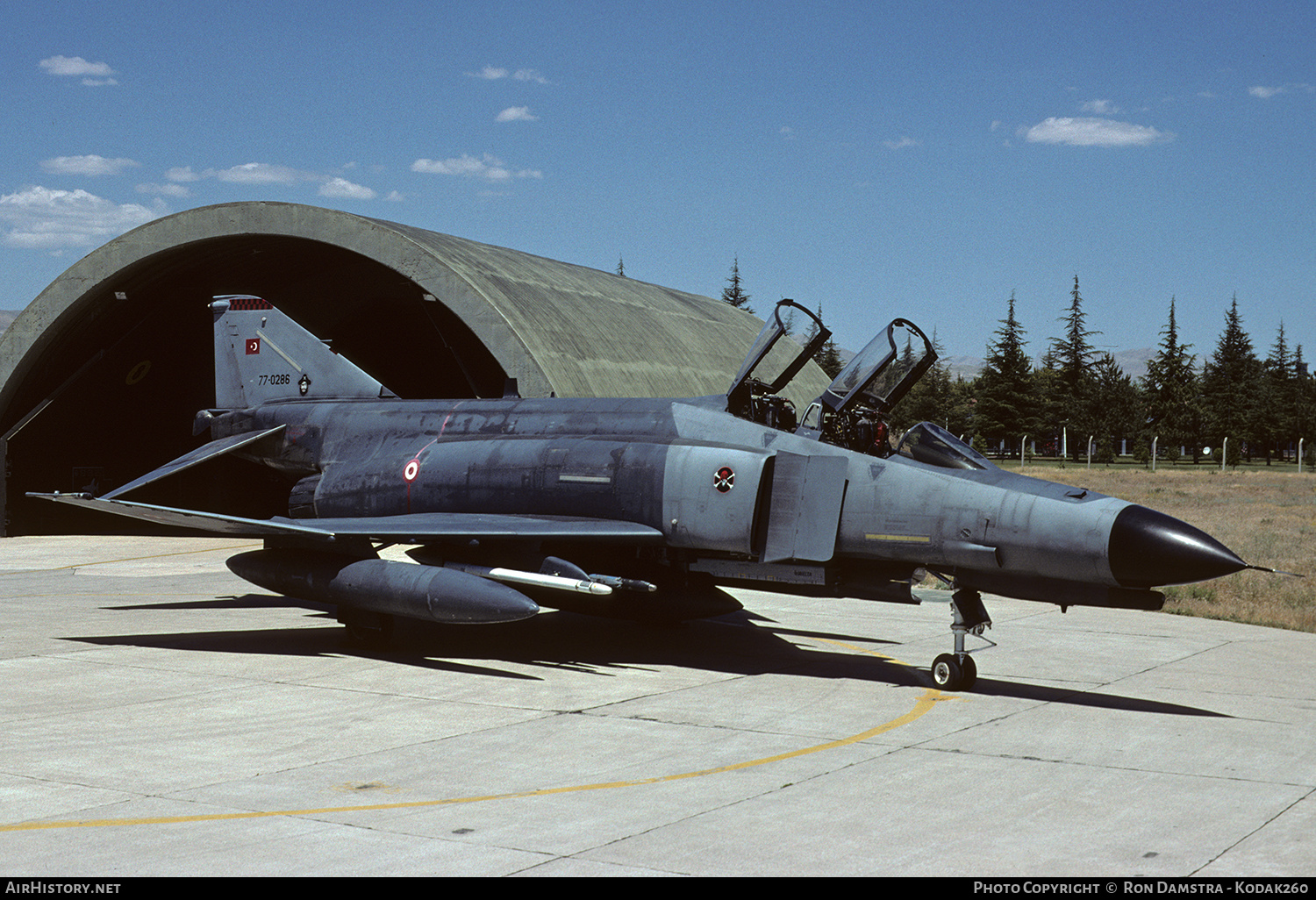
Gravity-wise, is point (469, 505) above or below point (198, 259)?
below

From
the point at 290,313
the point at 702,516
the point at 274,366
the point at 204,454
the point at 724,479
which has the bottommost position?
the point at 702,516

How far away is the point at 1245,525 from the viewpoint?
1129 inches

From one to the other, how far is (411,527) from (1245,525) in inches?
937

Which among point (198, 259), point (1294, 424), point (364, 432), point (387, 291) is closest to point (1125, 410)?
point (1294, 424)

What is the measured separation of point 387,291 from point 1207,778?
2365 centimetres

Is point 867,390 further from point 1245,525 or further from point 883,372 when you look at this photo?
point 1245,525

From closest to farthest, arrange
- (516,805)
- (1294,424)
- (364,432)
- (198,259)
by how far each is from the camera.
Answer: (516,805) → (364,432) → (198,259) → (1294,424)

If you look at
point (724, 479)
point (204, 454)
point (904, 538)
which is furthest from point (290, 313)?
point (904, 538)

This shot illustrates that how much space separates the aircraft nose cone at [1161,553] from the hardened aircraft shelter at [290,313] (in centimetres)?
1237

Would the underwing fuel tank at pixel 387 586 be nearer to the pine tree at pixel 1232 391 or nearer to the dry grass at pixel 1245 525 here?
the dry grass at pixel 1245 525

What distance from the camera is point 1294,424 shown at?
7444 centimetres

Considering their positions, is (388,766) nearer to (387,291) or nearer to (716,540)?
(716,540)

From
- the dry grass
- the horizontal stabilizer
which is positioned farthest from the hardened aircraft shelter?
the dry grass

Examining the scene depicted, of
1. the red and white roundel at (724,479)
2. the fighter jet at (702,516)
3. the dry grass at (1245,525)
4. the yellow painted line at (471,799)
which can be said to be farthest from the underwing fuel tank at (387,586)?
the dry grass at (1245,525)
